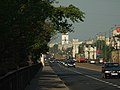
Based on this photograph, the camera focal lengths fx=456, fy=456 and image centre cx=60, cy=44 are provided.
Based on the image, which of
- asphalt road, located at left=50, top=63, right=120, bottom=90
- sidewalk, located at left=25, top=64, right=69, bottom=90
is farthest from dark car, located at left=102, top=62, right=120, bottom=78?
sidewalk, located at left=25, top=64, right=69, bottom=90

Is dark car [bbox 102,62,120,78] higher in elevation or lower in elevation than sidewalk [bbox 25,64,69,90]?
higher

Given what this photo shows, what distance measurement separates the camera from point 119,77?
146 feet

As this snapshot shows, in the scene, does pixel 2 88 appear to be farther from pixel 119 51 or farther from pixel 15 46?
pixel 119 51

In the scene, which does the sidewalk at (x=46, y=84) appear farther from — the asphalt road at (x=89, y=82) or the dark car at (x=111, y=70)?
the dark car at (x=111, y=70)

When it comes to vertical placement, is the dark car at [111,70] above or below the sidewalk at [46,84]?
above

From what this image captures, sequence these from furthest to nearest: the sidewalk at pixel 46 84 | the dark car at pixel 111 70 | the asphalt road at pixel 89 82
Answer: the dark car at pixel 111 70
the asphalt road at pixel 89 82
the sidewalk at pixel 46 84

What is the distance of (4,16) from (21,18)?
2350mm

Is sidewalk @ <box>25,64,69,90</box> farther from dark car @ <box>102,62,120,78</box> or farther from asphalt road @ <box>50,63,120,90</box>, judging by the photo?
dark car @ <box>102,62,120,78</box>

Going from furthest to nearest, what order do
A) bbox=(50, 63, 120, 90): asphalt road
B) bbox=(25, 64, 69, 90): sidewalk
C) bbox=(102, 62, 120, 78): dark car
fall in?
bbox=(102, 62, 120, 78): dark car < bbox=(50, 63, 120, 90): asphalt road < bbox=(25, 64, 69, 90): sidewalk

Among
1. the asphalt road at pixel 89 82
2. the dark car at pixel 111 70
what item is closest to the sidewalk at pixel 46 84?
the asphalt road at pixel 89 82

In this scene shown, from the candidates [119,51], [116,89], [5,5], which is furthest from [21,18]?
[119,51]

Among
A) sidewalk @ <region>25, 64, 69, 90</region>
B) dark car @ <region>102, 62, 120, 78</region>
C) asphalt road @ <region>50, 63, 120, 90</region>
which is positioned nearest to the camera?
sidewalk @ <region>25, 64, 69, 90</region>

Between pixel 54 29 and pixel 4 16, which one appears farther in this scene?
pixel 54 29

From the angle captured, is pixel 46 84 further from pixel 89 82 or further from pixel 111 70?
pixel 111 70
